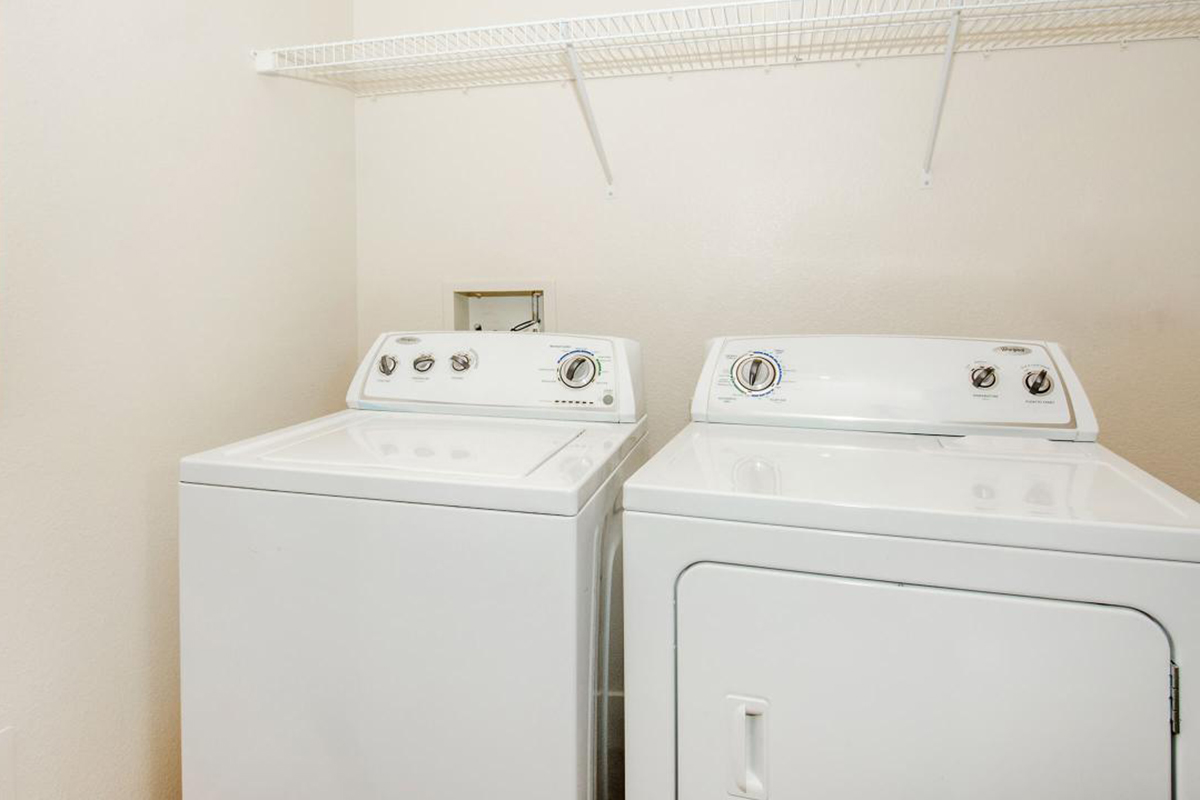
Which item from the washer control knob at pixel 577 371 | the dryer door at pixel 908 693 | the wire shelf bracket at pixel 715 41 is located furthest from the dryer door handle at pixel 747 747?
the wire shelf bracket at pixel 715 41

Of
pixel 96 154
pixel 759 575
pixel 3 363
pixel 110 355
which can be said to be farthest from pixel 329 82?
pixel 759 575

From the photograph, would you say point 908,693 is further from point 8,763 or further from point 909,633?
point 8,763

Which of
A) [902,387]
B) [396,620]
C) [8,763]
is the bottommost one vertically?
[8,763]

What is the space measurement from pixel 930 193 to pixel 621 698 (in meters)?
1.43

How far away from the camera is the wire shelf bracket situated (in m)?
1.45

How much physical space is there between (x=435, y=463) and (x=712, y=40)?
4.49 ft

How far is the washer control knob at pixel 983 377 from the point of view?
125cm

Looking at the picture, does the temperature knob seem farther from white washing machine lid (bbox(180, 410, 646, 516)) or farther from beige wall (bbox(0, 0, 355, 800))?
beige wall (bbox(0, 0, 355, 800))

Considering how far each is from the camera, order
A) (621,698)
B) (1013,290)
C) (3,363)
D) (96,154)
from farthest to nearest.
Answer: (1013,290)
(621,698)
(96,154)
(3,363)

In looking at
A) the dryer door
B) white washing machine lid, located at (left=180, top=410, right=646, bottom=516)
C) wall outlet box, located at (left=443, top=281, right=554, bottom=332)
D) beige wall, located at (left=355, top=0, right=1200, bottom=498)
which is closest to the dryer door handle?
the dryer door

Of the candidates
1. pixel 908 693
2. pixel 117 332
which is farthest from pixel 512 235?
pixel 908 693

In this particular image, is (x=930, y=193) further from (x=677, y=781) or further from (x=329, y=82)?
(x=329, y=82)

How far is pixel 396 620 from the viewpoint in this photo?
938 mm

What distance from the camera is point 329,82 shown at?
5.87ft
